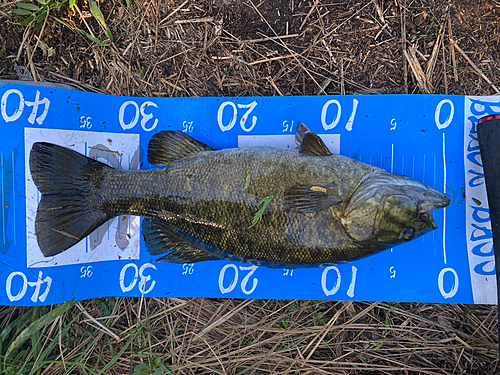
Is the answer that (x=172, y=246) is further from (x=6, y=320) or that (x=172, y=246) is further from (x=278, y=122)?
(x=6, y=320)

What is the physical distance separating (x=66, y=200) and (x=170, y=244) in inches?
35.6

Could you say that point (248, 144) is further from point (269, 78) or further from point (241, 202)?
point (241, 202)

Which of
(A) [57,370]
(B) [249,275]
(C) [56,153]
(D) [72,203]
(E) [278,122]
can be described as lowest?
(A) [57,370]

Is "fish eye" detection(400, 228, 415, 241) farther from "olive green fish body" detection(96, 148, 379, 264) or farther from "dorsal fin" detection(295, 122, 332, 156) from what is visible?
"dorsal fin" detection(295, 122, 332, 156)

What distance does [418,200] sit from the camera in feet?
7.15

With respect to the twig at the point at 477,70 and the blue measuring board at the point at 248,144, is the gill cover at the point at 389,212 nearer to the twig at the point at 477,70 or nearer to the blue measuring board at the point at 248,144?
the blue measuring board at the point at 248,144

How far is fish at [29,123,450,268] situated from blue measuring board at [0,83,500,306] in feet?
1.05

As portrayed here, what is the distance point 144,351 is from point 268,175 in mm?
1965

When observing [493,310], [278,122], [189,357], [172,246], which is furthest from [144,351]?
[493,310]

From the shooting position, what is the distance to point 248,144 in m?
2.84

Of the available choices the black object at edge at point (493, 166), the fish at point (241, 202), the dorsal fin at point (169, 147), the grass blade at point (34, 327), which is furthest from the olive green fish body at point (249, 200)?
the grass blade at point (34, 327)

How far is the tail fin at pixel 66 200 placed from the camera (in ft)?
8.06

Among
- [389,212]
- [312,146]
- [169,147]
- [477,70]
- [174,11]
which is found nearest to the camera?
[389,212]

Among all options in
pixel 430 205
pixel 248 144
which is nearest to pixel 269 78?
pixel 248 144
